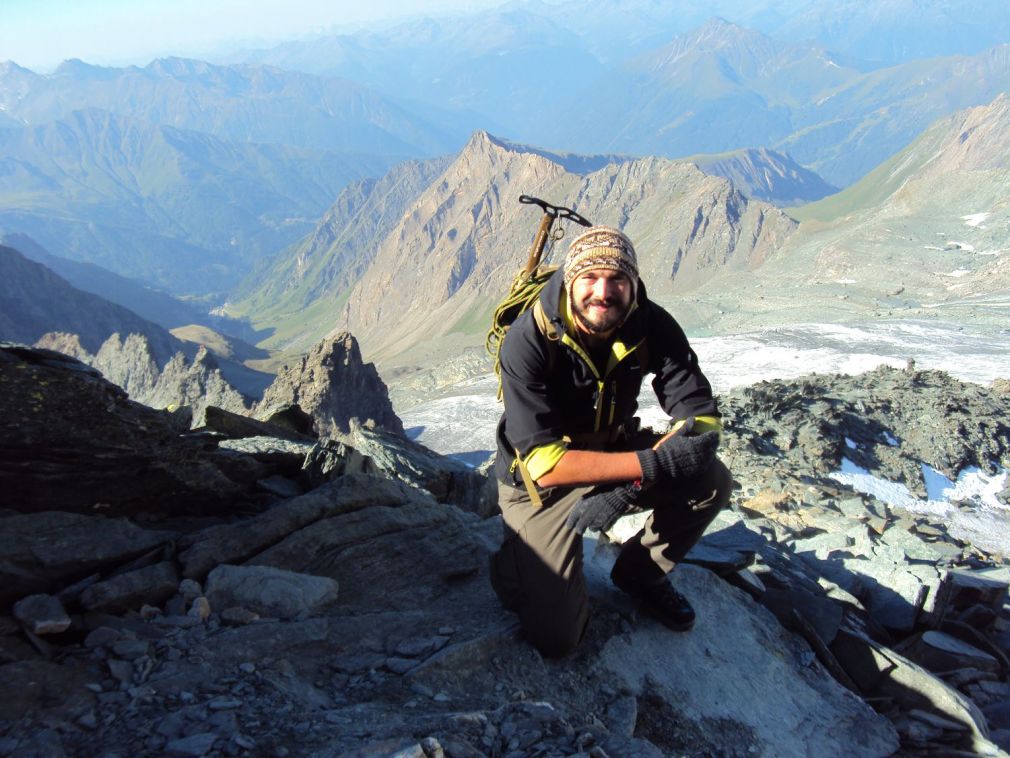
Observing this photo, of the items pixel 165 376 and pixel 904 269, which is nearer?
pixel 165 376

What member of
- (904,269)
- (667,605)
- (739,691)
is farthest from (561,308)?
(904,269)

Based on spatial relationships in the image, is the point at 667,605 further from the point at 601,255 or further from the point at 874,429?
the point at 874,429

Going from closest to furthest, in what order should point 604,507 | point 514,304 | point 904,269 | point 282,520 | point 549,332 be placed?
point 549,332, point 604,507, point 514,304, point 282,520, point 904,269

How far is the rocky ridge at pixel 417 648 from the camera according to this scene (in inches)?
Answer: 169

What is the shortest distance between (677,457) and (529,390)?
1.19 metres

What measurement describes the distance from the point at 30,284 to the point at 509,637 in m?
164

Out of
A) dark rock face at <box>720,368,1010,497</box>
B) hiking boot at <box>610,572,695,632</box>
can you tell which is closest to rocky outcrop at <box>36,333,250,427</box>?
dark rock face at <box>720,368,1010,497</box>

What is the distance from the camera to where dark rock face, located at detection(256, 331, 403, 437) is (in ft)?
149

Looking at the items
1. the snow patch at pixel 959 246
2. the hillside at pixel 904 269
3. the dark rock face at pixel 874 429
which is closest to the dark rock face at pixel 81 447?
the dark rock face at pixel 874 429

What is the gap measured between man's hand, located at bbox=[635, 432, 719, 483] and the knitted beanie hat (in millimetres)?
1231

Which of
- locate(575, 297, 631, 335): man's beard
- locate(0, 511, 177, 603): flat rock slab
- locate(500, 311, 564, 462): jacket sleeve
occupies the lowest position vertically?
locate(0, 511, 177, 603): flat rock slab

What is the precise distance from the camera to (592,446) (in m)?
5.67

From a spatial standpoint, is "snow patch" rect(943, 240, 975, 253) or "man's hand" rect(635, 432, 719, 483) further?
"snow patch" rect(943, 240, 975, 253)

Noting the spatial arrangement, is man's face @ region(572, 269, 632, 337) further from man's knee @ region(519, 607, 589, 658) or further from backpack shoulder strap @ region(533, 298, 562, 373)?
man's knee @ region(519, 607, 589, 658)
